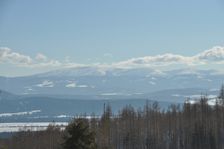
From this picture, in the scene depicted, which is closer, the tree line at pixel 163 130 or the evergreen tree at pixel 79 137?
the evergreen tree at pixel 79 137

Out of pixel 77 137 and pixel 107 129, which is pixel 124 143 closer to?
pixel 107 129

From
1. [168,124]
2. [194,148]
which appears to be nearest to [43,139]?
[168,124]

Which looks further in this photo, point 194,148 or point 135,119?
point 135,119

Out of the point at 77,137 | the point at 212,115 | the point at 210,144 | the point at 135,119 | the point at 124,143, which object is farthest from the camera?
the point at 135,119

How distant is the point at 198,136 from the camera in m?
92.5

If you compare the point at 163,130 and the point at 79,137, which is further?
the point at 163,130

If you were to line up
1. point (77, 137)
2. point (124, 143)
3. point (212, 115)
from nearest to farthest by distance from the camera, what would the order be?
point (77, 137)
point (212, 115)
point (124, 143)

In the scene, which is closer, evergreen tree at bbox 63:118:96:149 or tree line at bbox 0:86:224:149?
evergreen tree at bbox 63:118:96:149

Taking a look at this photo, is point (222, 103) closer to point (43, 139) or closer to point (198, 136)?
point (198, 136)

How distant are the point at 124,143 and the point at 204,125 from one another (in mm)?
16670

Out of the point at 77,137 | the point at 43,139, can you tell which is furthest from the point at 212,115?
the point at 77,137

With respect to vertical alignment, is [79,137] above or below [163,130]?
above

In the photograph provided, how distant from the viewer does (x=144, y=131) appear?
106m

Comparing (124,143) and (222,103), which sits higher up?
(222,103)
